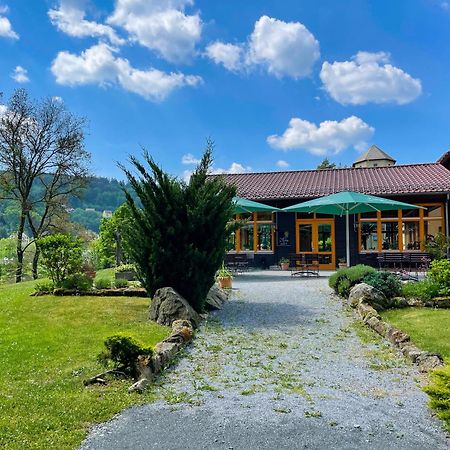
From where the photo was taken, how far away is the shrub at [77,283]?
10852 mm

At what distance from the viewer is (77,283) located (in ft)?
35.9

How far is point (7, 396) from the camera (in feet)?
13.8

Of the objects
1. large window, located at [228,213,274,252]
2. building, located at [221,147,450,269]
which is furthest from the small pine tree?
large window, located at [228,213,274,252]

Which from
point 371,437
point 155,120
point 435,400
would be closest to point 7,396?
point 371,437

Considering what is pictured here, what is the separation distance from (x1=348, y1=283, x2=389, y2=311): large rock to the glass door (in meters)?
9.33

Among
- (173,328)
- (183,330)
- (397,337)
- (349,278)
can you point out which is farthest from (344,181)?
(183,330)

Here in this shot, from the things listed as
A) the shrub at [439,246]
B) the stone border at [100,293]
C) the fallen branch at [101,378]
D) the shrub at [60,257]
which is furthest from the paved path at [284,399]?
the shrub at [439,246]

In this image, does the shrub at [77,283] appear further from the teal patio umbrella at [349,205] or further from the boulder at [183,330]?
the teal patio umbrella at [349,205]

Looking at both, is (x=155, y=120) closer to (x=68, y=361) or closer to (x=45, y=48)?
(x=45, y=48)

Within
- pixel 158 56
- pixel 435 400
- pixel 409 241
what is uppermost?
pixel 158 56

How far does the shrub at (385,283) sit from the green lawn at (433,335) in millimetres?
567

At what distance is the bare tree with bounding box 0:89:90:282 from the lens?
2314 cm

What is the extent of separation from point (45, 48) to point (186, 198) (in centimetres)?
822

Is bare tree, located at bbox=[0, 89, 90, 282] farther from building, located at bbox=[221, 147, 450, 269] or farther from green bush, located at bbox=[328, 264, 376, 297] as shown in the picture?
green bush, located at bbox=[328, 264, 376, 297]
